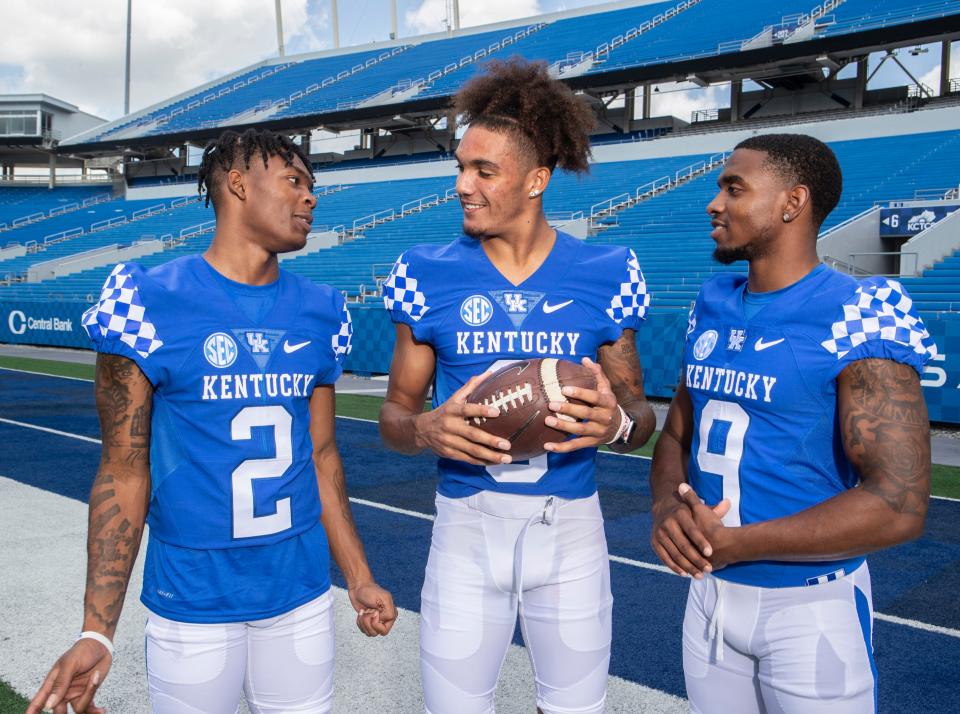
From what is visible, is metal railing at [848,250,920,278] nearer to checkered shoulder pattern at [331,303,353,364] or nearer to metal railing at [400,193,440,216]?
checkered shoulder pattern at [331,303,353,364]

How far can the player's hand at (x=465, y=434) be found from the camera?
2.07 m

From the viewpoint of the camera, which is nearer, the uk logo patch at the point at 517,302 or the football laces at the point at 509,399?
the football laces at the point at 509,399

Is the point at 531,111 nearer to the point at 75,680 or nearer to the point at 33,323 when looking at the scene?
the point at 75,680

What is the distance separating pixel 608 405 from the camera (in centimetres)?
209

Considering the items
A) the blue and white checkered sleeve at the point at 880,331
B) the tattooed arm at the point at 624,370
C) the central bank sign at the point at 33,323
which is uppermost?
the blue and white checkered sleeve at the point at 880,331

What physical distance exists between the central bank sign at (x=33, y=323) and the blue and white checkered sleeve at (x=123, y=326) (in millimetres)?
20508

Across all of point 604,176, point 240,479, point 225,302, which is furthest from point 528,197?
point 604,176

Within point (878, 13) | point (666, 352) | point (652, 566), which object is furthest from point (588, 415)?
point (878, 13)

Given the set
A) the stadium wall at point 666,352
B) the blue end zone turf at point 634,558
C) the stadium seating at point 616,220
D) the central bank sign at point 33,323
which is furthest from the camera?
the central bank sign at point 33,323

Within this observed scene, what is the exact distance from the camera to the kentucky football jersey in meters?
2.14

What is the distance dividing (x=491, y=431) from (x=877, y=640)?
3.09 meters

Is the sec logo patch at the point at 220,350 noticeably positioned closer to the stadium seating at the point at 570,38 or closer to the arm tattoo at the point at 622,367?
the arm tattoo at the point at 622,367

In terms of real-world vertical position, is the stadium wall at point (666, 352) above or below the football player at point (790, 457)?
below

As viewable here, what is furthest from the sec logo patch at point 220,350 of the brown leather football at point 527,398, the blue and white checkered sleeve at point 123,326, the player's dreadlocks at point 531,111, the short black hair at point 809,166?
the short black hair at point 809,166
